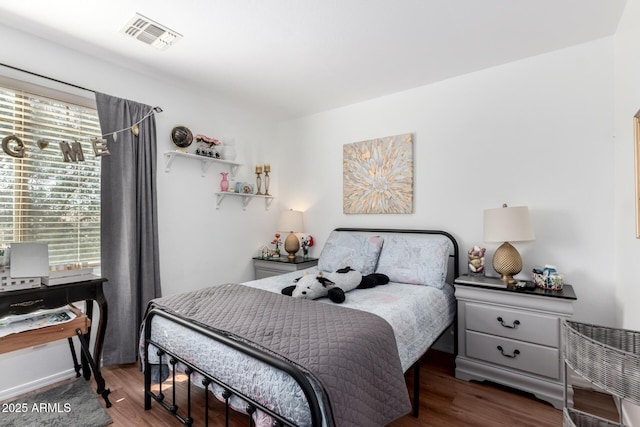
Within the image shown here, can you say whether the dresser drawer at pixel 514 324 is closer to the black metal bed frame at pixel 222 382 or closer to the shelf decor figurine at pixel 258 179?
the black metal bed frame at pixel 222 382

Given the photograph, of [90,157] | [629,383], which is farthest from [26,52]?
[629,383]

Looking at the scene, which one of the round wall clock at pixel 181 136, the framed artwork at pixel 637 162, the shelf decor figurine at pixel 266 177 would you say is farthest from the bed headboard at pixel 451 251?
the round wall clock at pixel 181 136

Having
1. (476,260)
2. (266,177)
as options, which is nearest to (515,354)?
(476,260)

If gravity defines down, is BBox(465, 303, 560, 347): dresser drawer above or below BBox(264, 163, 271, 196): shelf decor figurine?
below

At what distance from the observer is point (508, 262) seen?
95.5 inches

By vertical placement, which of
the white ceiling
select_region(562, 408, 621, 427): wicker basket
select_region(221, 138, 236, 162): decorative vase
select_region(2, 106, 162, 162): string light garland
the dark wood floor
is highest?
the white ceiling

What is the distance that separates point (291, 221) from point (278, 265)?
0.56 metres

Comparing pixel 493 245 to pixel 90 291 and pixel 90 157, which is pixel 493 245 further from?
pixel 90 157

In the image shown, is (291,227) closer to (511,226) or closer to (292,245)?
(292,245)

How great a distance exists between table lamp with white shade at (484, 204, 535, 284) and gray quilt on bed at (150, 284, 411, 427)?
1.25 metres

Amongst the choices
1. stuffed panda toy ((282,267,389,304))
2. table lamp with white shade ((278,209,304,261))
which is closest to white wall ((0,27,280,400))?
table lamp with white shade ((278,209,304,261))

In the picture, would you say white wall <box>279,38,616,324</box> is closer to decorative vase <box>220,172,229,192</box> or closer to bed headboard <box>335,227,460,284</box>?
bed headboard <box>335,227,460,284</box>

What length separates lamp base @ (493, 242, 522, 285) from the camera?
2.42 m

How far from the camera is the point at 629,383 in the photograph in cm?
100
